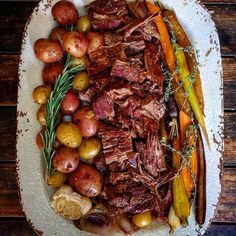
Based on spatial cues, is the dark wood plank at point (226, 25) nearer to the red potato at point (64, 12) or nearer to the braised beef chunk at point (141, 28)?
the braised beef chunk at point (141, 28)

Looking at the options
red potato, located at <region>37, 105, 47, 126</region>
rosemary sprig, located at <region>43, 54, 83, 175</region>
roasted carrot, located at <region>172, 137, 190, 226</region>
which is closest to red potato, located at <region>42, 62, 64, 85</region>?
rosemary sprig, located at <region>43, 54, 83, 175</region>

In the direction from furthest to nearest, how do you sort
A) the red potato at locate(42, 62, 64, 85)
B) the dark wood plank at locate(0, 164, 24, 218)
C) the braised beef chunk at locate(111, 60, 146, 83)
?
1. the dark wood plank at locate(0, 164, 24, 218)
2. the red potato at locate(42, 62, 64, 85)
3. the braised beef chunk at locate(111, 60, 146, 83)

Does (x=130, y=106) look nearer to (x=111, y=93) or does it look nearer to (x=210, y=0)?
(x=111, y=93)

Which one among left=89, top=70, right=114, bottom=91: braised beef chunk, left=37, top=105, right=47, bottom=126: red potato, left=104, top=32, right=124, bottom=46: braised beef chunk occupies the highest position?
left=104, top=32, right=124, bottom=46: braised beef chunk

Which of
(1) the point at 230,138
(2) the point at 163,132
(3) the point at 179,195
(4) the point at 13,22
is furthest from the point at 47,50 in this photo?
(1) the point at 230,138

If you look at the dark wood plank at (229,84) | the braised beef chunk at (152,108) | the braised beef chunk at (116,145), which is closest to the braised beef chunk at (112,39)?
the braised beef chunk at (152,108)

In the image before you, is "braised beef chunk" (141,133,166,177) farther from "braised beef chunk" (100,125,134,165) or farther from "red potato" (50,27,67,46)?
"red potato" (50,27,67,46)
